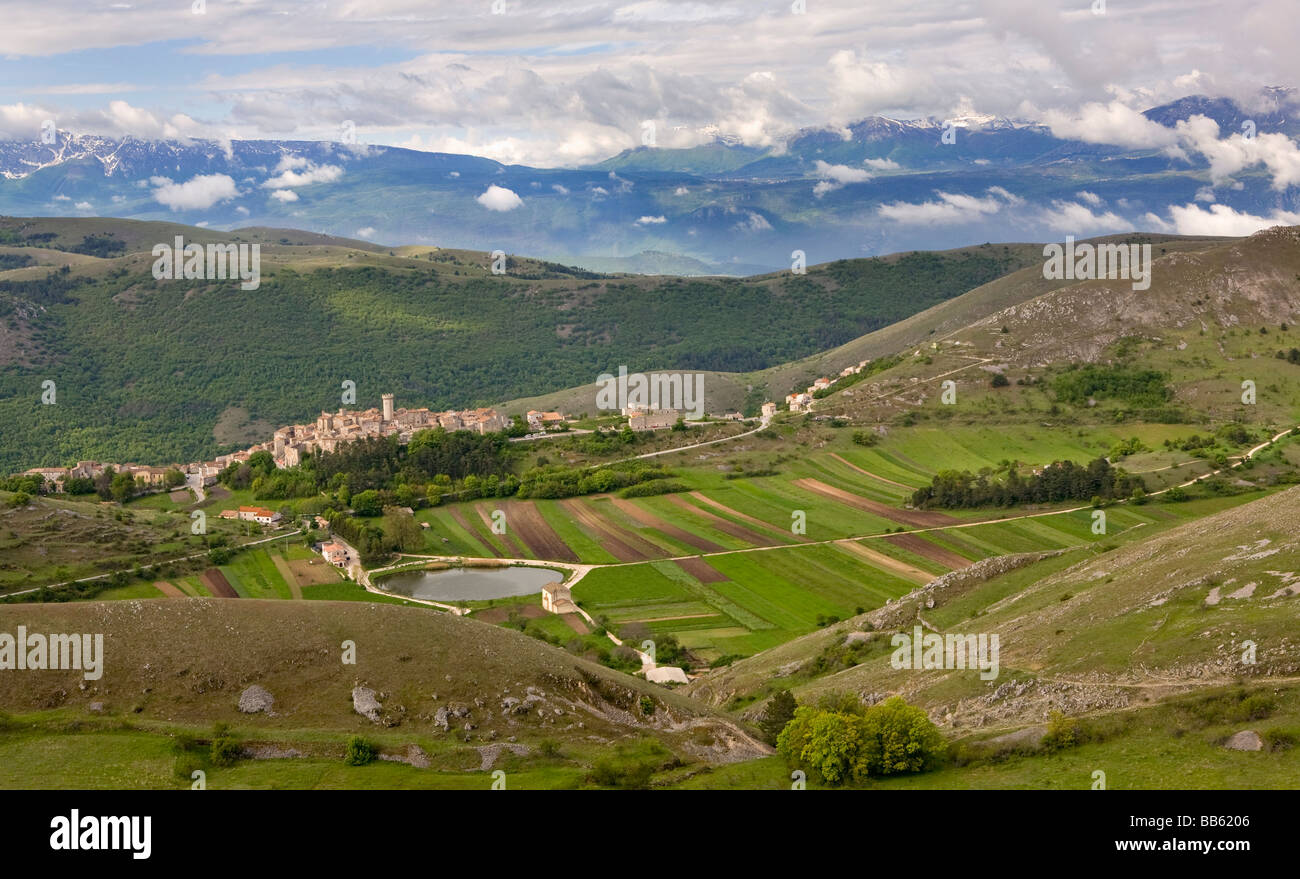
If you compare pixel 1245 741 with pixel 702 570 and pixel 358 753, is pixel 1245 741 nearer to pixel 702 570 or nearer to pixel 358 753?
pixel 358 753

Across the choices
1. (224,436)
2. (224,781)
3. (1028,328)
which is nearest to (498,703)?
(224,781)

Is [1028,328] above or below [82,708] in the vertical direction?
above

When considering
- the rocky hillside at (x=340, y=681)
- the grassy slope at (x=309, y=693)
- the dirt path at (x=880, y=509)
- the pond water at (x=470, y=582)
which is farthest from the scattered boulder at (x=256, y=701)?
the dirt path at (x=880, y=509)

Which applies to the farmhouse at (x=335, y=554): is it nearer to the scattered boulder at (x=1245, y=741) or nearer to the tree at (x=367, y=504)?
the tree at (x=367, y=504)

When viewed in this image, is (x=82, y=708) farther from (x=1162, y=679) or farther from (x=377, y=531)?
(x=377, y=531)

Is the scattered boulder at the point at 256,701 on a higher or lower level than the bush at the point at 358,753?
higher

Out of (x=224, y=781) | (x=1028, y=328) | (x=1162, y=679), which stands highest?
(x=1028, y=328)

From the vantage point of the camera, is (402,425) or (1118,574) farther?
(402,425)
